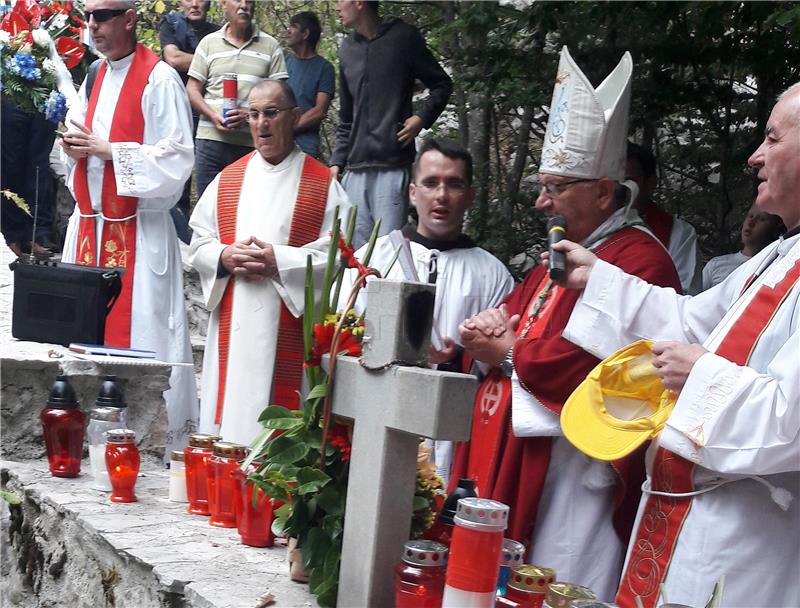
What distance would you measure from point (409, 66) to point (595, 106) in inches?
108

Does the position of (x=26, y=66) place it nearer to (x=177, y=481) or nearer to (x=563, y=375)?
(x=177, y=481)

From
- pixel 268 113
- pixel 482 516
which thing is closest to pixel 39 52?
pixel 268 113

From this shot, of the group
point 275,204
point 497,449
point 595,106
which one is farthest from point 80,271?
point 595,106

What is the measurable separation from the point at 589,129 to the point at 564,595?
1.88 m

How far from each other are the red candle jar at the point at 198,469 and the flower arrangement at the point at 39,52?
8.38 ft

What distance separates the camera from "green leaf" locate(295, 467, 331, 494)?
245cm

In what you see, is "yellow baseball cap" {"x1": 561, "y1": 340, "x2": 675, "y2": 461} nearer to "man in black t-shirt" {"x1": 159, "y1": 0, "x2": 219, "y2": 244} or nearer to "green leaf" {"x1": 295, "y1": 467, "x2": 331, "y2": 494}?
"green leaf" {"x1": 295, "y1": 467, "x2": 331, "y2": 494}

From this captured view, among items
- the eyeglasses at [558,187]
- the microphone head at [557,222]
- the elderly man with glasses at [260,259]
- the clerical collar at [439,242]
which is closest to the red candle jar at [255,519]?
the microphone head at [557,222]

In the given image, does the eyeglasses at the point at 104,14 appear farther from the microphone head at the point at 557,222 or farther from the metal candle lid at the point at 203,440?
the microphone head at the point at 557,222

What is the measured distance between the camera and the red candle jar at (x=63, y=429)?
3631 mm

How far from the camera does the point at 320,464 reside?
251 cm

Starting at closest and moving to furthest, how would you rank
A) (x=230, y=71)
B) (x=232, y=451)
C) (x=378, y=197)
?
1. (x=232, y=451)
2. (x=378, y=197)
3. (x=230, y=71)

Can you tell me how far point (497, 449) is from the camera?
134 inches

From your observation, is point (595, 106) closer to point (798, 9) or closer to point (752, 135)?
point (798, 9)
